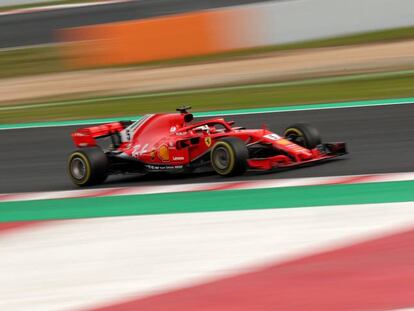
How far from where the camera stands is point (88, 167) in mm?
9648

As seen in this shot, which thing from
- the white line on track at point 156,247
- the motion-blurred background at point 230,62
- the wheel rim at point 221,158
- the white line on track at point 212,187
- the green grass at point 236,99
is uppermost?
the motion-blurred background at point 230,62

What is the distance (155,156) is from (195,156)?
459 mm

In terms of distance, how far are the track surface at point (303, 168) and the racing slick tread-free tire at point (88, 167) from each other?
15 centimetres

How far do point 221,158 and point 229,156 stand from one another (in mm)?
138

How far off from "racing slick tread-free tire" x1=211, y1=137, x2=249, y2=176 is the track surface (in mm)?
119

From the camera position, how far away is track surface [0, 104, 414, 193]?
9.25m

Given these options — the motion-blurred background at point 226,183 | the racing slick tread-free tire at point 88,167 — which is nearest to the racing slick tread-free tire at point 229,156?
the motion-blurred background at point 226,183

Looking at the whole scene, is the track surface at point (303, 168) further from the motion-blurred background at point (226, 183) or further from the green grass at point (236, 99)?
the green grass at point (236, 99)

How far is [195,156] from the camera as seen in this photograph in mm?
9422

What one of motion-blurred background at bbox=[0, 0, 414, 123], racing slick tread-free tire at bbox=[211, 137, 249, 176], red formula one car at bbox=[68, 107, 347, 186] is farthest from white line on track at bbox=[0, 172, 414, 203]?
motion-blurred background at bbox=[0, 0, 414, 123]

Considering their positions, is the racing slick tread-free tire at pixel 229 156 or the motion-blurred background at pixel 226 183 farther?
the racing slick tread-free tire at pixel 229 156

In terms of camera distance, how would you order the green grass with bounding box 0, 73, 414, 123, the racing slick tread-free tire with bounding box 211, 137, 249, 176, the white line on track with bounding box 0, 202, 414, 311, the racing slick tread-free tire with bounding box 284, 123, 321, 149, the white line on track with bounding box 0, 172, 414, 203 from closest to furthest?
the white line on track with bounding box 0, 202, 414, 311
the white line on track with bounding box 0, 172, 414, 203
the racing slick tread-free tire with bounding box 211, 137, 249, 176
the racing slick tread-free tire with bounding box 284, 123, 321, 149
the green grass with bounding box 0, 73, 414, 123

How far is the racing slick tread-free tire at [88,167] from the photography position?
9.67 meters

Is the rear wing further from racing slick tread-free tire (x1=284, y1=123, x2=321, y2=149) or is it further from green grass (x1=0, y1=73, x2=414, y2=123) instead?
green grass (x1=0, y1=73, x2=414, y2=123)
